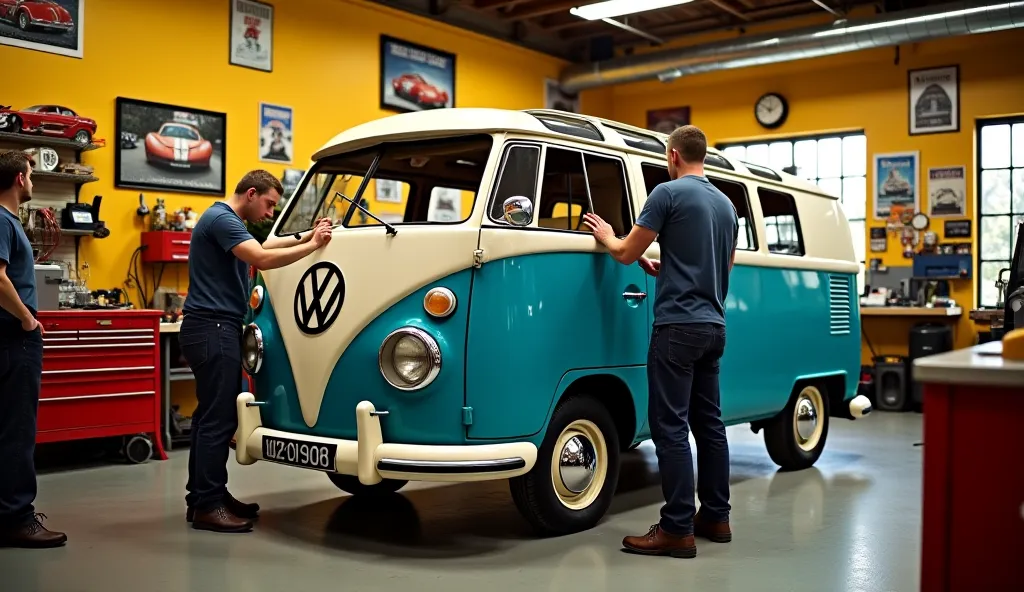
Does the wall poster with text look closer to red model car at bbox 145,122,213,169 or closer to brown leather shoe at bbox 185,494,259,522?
red model car at bbox 145,122,213,169

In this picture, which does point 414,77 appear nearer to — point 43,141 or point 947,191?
point 43,141

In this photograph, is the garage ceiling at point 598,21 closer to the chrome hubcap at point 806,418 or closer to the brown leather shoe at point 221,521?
the chrome hubcap at point 806,418

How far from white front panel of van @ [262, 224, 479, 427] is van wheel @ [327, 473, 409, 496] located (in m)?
1.11

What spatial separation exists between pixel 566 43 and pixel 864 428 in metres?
6.80

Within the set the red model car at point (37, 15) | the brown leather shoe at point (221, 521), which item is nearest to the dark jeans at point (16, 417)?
the brown leather shoe at point (221, 521)

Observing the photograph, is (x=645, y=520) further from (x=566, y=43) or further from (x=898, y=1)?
(x=566, y=43)

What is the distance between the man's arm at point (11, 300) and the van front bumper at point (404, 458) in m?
1.32

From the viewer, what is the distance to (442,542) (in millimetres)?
4469

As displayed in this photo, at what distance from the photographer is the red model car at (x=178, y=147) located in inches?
322

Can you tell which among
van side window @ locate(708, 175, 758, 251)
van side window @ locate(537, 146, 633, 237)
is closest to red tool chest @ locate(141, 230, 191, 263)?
van side window @ locate(537, 146, 633, 237)

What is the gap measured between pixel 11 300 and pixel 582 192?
2689 mm

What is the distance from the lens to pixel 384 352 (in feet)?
13.5

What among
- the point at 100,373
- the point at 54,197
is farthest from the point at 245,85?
the point at 100,373

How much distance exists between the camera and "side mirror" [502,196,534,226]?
13.6 ft
